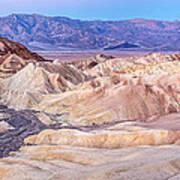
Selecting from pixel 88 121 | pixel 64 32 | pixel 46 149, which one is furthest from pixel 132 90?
pixel 64 32

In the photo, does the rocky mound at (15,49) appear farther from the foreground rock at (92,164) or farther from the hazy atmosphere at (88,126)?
the foreground rock at (92,164)

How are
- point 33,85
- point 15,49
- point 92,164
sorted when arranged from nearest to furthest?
point 92,164
point 33,85
point 15,49

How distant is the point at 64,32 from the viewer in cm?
19362

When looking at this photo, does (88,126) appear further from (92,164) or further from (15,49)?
(15,49)

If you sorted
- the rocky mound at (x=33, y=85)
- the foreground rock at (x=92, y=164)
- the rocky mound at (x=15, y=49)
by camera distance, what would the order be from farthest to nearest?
the rocky mound at (x=15, y=49), the rocky mound at (x=33, y=85), the foreground rock at (x=92, y=164)

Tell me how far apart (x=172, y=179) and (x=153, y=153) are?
1.88 meters

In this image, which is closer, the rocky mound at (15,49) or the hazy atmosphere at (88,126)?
the hazy atmosphere at (88,126)

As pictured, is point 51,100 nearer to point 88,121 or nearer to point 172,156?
point 88,121

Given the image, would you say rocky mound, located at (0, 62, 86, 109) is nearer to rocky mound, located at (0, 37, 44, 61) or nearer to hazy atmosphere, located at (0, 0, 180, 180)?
hazy atmosphere, located at (0, 0, 180, 180)

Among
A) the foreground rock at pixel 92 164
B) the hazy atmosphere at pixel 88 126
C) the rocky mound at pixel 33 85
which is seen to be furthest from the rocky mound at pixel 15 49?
the foreground rock at pixel 92 164

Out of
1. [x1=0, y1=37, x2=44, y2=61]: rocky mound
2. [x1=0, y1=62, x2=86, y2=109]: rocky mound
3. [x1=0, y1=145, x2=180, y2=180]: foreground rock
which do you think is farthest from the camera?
[x1=0, y1=37, x2=44, y2=61]: rocky mound

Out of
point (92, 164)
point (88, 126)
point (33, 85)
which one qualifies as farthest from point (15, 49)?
point (92, 164)

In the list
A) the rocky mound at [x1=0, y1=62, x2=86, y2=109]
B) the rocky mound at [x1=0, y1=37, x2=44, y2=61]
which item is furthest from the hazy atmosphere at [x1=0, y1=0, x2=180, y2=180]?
the rocky mound at [x1=0, y1=37, x2=44, y2=61]

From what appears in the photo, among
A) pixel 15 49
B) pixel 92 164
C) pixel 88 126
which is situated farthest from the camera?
pixel 15 49
